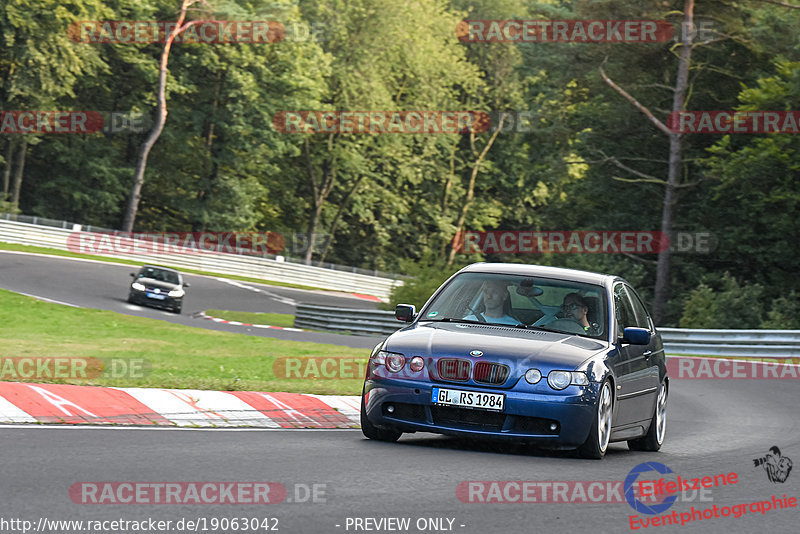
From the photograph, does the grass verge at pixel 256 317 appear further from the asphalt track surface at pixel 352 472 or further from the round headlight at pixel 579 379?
the round headlight at pixel 579 379

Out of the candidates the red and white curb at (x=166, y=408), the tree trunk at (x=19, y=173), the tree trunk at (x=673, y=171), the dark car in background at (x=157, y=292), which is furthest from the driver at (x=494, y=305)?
the tree trunk at (x=19, y=173)

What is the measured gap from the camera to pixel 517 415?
883 cm

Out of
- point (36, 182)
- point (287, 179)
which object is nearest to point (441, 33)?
point (287, 179)

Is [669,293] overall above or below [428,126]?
below

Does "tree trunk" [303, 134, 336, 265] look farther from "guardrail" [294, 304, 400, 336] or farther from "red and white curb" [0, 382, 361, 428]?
"red and white curb" [0, 382, 361, 428]

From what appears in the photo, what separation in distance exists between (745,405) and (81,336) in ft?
41.2

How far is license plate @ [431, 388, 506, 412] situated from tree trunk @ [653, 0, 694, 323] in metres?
32.3

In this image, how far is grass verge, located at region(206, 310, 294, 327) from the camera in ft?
116

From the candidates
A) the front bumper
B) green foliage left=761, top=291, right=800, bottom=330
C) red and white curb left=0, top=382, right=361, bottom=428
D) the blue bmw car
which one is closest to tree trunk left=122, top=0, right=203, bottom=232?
green foliage left=761, top=291, right=800, bottom=330

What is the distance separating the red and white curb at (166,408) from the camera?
31.9ft

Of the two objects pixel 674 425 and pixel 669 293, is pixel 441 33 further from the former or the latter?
pixel 674 425

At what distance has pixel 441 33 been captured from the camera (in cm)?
7475

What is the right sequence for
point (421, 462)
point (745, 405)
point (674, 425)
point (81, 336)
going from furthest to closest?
1. point (81, 336)
2. point (745, 405)
3. point (674, 425)
4. point (421, 462)

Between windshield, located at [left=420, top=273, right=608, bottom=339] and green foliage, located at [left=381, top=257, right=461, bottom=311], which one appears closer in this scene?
windshield, located at [left=420, top=273, right=608, bottom=339]
